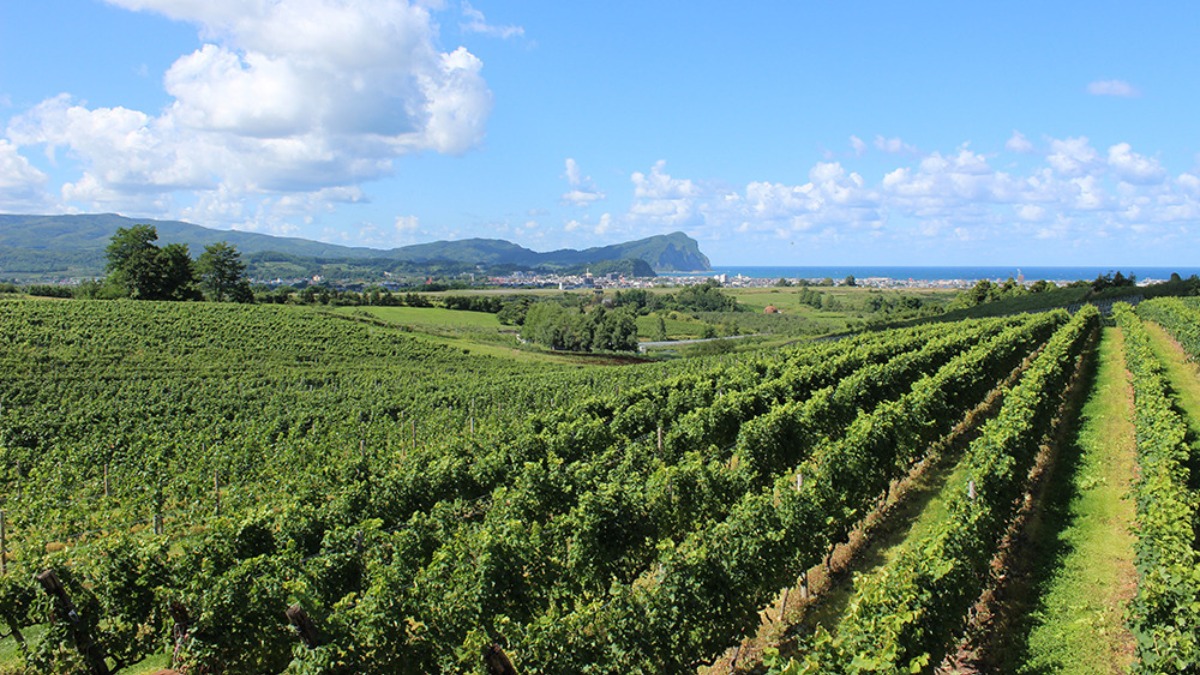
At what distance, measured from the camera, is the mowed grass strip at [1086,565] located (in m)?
9.65

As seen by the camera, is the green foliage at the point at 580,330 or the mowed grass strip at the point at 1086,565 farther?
the green foliage at the point at 580,330

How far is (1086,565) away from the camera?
40.9 ft

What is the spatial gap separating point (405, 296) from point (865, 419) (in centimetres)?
10716

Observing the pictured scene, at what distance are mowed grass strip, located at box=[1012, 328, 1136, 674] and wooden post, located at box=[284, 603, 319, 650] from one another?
29.9 feet

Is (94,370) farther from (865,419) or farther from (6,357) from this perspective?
(865,419)

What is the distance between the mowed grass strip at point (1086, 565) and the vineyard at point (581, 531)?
34 cm

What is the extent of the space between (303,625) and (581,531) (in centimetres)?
501

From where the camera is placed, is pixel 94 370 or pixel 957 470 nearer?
pixel 957 470

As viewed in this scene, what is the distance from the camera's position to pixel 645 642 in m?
8.43

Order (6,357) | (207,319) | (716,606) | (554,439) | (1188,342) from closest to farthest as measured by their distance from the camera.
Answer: (716,606) < (554,439) < (1188,342) < (6,357) < (207,319)

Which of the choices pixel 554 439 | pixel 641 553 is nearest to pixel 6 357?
pixel 554 439

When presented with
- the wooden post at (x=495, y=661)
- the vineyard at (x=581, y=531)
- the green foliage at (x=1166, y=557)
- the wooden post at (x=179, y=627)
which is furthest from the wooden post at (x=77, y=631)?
the green foliage at (x=1166, y=557)

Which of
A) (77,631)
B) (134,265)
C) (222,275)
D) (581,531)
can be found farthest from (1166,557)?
(222,275)

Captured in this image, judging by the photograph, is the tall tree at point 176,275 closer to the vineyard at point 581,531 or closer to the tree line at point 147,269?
the tree line at point 147,269
